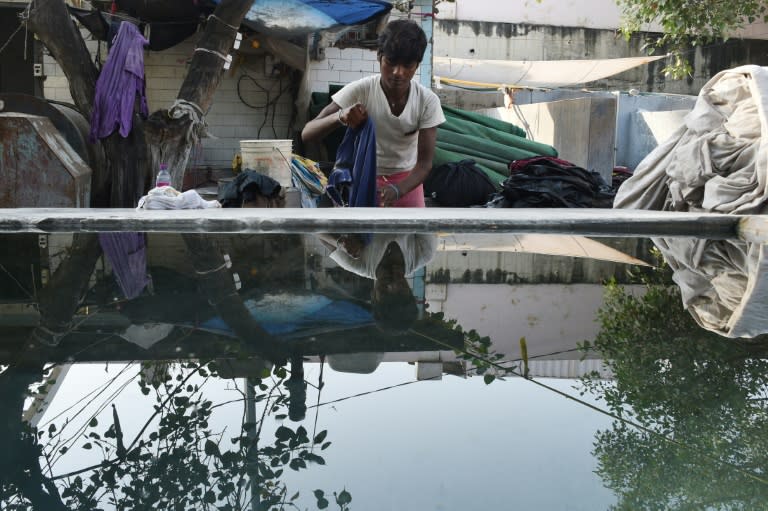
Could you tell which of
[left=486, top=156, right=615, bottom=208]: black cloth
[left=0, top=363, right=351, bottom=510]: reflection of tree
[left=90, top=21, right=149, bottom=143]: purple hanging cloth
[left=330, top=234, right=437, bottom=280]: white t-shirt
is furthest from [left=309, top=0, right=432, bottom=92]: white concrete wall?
[left=0, top=363, right=351, bottom=510]: reflection of tree

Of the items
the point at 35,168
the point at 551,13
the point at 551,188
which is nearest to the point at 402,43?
the point at 551,188

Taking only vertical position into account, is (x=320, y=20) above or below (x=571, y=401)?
above

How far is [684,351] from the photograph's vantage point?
178 centimetres

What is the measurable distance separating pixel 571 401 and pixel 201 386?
2.23 ft

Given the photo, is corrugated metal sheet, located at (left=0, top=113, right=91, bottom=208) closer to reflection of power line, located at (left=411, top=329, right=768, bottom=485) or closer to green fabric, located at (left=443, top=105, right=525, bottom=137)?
green fabric, located at (left=443, top=105, right=525, bottom=137)

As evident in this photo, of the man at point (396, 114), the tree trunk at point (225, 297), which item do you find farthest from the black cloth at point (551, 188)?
the tree trunk at point (225, 297)

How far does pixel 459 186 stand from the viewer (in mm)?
8391

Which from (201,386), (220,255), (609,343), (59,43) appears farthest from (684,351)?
(59,43)

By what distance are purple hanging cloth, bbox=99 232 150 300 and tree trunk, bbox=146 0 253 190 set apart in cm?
376

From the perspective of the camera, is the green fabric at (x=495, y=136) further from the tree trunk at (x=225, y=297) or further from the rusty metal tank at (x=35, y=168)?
the tree trunk at (x=225, y=297)

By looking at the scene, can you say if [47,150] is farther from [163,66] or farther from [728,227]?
[728,227]

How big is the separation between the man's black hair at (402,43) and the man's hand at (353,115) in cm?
31

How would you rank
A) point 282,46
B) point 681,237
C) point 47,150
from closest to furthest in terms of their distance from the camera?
1. point 681,237
2. point 47,150
3. point 282,46

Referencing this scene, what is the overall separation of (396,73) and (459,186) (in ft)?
13.7
